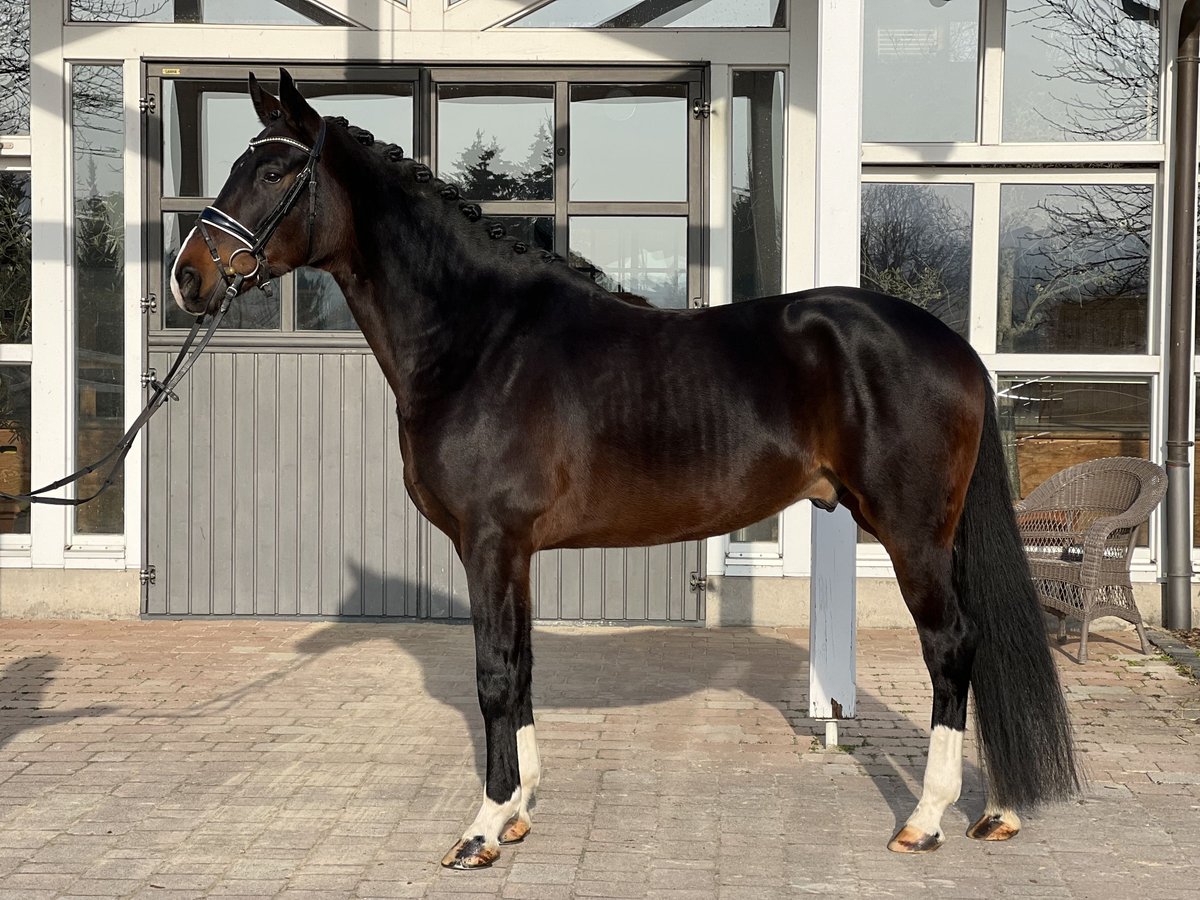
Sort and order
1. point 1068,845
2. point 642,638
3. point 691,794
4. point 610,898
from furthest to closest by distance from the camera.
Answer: point 642,638, point 691,794, point 1068,845, point 610,898

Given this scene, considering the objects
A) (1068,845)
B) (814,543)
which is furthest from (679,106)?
(1068,845)

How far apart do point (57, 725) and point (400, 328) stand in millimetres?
2503

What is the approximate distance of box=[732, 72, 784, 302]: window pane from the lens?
23.5 ft

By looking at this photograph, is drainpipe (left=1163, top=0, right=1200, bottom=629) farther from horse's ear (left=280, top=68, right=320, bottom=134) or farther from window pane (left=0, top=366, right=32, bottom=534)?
window pane (left=0, top=366, right=32, bottom=534)

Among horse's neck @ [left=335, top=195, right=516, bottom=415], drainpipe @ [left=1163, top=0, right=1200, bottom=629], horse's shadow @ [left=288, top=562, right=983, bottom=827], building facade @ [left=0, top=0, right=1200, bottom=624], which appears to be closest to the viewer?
horse's neck @ [left=335, top=195, right=516, bottom=415]

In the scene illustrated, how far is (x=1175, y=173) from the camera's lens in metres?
6.96

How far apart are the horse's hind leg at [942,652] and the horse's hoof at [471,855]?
126 cm

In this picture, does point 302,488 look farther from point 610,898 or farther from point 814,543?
point 610,898

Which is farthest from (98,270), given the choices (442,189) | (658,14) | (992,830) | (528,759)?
(992,830)

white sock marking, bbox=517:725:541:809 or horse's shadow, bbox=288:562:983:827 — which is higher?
white sock marking, bbox=517:725:541:809

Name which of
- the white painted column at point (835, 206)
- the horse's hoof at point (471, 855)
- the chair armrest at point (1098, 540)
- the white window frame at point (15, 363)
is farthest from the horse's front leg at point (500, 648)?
the white window frame at point (15, 363)

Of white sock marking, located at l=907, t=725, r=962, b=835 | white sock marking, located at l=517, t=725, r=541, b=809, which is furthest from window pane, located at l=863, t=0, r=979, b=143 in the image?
white sock marking, located at l=517, t=725, r=541, b=809

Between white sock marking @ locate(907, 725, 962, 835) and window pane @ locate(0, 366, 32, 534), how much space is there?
5.82 metres

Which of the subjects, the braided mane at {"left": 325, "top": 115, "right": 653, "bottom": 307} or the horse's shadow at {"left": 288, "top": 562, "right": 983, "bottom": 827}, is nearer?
the braided mane at {"left": 325, "top": 115, "right": 653, "bottom": 307}
